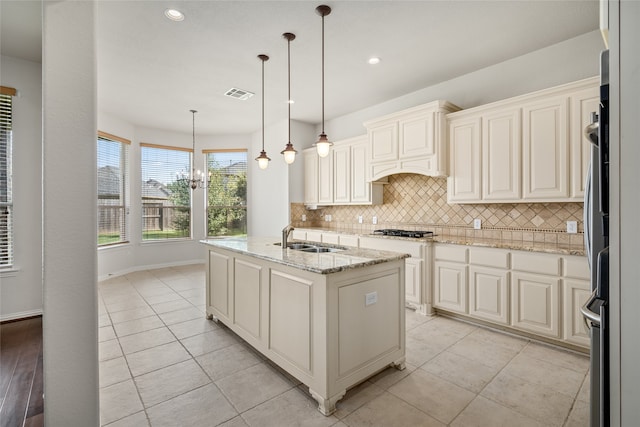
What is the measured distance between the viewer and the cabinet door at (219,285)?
310 cm

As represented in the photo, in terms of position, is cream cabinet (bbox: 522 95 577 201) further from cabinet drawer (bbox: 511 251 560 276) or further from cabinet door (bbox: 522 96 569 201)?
cabinet drawer (bbox: 511 251 560 276)

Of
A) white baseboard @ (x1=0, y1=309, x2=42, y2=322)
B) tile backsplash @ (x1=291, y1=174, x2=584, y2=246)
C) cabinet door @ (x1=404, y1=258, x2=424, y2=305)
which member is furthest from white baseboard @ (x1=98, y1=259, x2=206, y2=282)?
cabinet door @ (x1=404, y1=258, x2=424, y2=305)

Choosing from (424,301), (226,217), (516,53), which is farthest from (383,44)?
(226,217)

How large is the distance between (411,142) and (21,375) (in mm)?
4432

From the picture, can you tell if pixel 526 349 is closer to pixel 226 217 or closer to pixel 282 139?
pixel 282 139

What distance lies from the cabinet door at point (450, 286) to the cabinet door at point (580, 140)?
4.22ft

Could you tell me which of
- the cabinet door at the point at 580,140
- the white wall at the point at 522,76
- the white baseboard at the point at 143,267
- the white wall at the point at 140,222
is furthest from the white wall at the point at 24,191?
the cabinet door at the point at 580,140

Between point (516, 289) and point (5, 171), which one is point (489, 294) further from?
point (5, 171)

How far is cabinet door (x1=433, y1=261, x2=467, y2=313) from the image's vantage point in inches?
132

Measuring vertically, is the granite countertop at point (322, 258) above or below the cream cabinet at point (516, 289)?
above

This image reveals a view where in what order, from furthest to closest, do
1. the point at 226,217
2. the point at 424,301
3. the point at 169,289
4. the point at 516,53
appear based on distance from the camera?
the point at 226,217, the point at 169,289, the point at 424,301, the point at 516,53

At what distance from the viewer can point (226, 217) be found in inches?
275

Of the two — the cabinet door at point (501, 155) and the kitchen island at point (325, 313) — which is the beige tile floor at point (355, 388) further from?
the cabinet door at point (501, 155)

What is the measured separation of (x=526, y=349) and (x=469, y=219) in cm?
159
